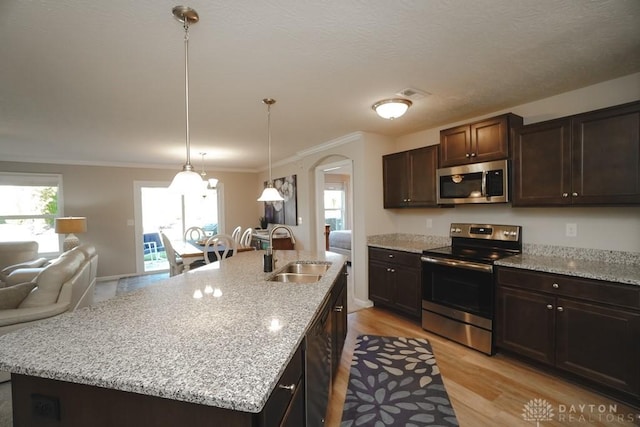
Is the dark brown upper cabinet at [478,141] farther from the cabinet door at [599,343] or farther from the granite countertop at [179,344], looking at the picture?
the granite countertop at [179,344]

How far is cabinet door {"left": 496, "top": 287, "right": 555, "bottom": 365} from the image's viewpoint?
2.20 metres

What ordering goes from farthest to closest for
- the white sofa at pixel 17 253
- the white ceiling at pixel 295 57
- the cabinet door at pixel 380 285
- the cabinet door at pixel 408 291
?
the white sofa at pixel 17 253
the cabinet door at pixel 380 285
the cabinet door at pixel 408 291
the white ceiling at pixel 295 57

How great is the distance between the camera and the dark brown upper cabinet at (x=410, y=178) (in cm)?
332

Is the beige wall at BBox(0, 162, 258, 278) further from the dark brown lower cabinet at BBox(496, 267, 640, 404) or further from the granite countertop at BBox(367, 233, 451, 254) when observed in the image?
the dark brown lower cabinet at BBox(496, 267, 640, 404)

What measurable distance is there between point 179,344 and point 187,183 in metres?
0.87

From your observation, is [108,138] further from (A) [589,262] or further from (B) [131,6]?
(A) [589,262]

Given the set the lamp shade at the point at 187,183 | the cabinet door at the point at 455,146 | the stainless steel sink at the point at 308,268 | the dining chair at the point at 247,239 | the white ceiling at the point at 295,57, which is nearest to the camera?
the white ceiling at the point at 295,57

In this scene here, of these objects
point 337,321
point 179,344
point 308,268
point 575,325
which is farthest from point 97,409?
point 575,325

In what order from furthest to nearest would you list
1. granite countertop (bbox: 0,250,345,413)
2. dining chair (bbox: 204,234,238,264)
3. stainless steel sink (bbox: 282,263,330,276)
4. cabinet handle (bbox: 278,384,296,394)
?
dining chair (bbox: 204,234,238,264), stainless steel sink (bbox: 282,263,330,276), cabinet handle (bbox: 278,384,296,394), granite countertop (bbox: 0,250,345,413)

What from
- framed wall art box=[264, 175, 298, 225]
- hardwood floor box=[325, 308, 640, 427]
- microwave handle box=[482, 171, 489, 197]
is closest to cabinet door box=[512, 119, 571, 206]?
microwave handle box=[482, 171, 489, 197]

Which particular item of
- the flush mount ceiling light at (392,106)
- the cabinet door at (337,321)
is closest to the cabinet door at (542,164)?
the flush mount ceiling light at (392,106)

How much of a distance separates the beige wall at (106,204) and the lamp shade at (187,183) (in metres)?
5.17

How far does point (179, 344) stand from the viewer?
40.3 inches

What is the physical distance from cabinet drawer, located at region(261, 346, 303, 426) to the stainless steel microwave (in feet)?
8.13
